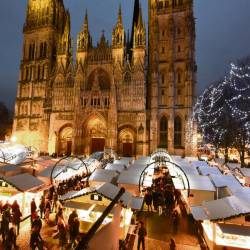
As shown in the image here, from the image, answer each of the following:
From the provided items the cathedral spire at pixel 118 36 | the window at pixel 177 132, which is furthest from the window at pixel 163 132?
the cathedral spire at pixel 118 36

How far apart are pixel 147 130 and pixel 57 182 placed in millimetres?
21470

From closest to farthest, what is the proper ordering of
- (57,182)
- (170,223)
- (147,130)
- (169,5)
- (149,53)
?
1. (170,223)
2. (57,182)
3. (147,130)
4. (169,5)
5. (149,53)

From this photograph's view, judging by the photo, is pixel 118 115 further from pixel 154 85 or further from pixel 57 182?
pixel 57 182

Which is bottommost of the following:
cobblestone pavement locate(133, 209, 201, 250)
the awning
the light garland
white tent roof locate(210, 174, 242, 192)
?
cobblestone pavement locate(133, 209, 201, 250)

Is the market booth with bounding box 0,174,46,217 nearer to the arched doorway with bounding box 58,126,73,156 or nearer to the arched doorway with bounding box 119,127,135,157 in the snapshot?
the arched doorway with bounding box 119,127,135,157

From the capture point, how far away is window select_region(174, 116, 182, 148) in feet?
118

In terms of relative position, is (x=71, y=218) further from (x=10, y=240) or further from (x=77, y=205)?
(x=10, y=240)

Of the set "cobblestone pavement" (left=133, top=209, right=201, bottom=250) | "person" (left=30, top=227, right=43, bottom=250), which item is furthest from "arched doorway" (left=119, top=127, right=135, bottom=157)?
"person" (left=30, top=227, right=43, bottom=250)

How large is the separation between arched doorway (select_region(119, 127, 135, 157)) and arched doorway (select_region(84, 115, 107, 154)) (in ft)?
10.5

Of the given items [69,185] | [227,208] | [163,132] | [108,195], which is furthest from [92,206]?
[163,132]

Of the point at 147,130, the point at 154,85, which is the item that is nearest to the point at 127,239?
the point at 147,130

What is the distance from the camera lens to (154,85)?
36781mm

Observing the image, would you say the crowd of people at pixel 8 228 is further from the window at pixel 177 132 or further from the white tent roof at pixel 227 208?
the window at pixel 177 132

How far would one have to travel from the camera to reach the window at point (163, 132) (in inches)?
1432
